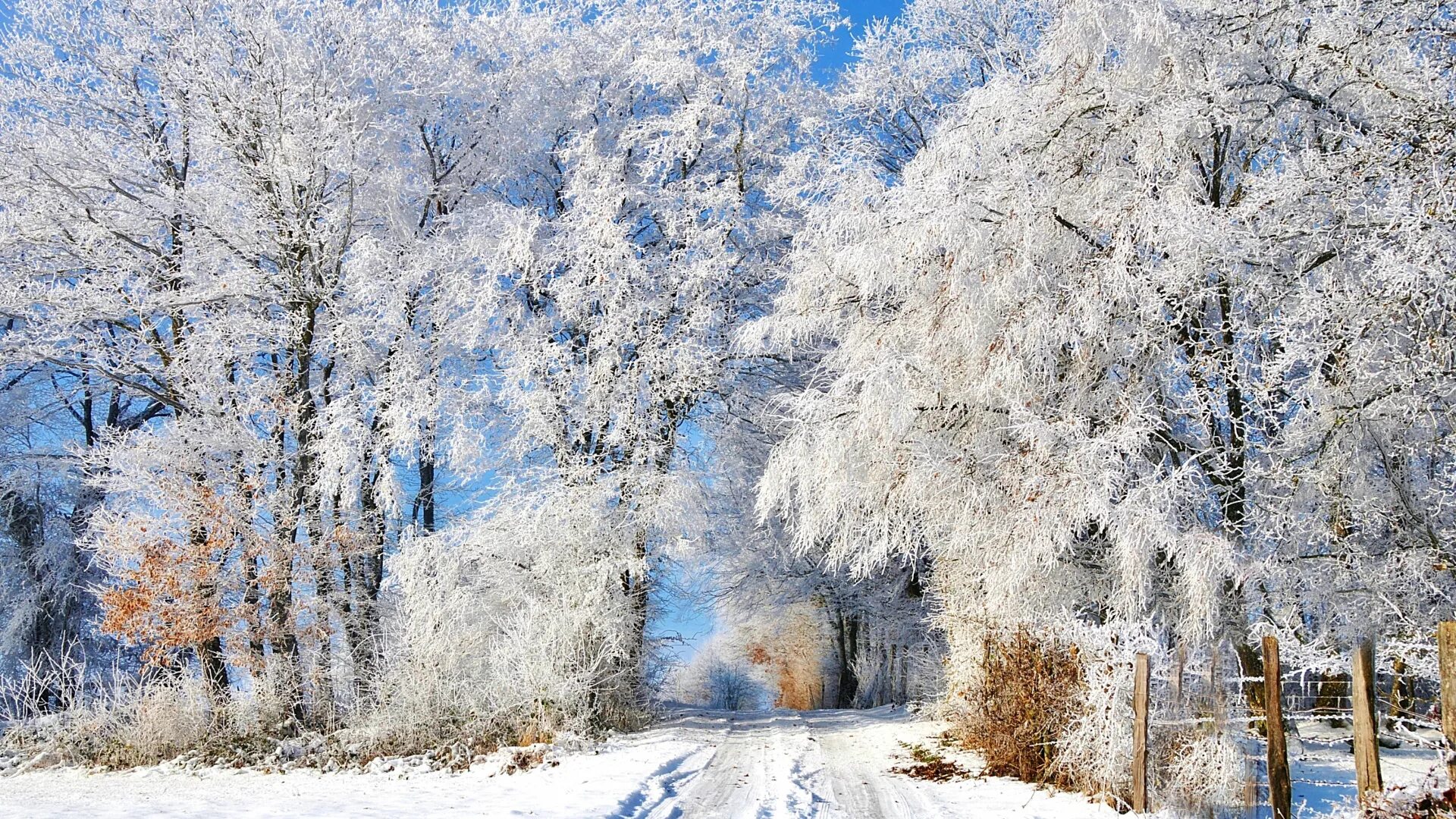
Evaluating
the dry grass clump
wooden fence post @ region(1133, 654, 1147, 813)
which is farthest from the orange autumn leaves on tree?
wooden fence post @ region(1133, 654, 1147, 813)

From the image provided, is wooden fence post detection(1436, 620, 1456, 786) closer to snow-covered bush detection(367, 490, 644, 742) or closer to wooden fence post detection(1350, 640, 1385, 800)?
wooden fence post detection(1350, 640, 1385, 800)

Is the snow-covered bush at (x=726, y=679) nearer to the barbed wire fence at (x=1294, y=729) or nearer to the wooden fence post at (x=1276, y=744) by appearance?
the barbed wire fence at (x=1294, y=729)

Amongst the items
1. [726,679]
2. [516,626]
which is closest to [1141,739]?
[516,626]

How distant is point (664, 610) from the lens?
17.0 m

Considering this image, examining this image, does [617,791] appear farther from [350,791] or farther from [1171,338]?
[1171,338]

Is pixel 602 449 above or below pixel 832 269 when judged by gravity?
below

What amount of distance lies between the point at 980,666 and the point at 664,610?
7.80m

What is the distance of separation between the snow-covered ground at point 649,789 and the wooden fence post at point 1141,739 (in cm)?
32

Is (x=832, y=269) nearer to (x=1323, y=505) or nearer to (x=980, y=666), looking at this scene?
(x=980, y=666)

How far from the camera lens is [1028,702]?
8.88 metres

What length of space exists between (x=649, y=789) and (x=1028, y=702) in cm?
349

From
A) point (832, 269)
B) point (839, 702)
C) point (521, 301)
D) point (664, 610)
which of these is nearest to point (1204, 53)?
point (832, 269)

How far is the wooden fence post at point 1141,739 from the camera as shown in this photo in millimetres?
7332

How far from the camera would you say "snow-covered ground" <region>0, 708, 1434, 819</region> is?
24.0 ft
